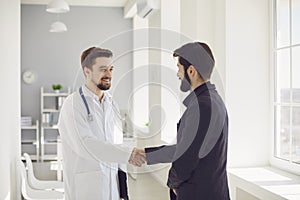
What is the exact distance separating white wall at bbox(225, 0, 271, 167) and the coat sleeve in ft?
3.96

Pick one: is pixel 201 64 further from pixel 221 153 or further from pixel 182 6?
pixel 182 6

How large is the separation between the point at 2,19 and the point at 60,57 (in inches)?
208

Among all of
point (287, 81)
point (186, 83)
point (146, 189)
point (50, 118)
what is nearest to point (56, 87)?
point (50, 118)

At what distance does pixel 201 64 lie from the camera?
2.15 meters

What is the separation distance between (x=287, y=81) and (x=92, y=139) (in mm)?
1581

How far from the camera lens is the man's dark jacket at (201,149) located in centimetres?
204

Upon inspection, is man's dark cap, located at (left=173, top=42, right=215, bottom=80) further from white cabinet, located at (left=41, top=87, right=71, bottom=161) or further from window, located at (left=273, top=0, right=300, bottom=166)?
white cabinet, located at (left=41, top=87, right=71, bottom=161)

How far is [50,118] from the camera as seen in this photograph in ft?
28.3

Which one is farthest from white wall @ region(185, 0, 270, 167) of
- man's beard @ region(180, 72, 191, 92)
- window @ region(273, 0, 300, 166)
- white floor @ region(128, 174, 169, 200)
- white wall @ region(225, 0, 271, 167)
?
white floor @ region(128, 174, 169, 200)

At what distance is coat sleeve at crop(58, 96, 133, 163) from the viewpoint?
2455 millimetres

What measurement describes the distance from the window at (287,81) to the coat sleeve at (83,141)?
128 centimetres

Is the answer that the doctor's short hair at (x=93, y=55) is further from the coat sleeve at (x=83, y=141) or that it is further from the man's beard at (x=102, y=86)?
the coat sleeve at (x=83, y=141)

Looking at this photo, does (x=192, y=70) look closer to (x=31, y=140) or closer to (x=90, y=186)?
(x=90, y=186)

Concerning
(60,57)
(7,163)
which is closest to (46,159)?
(60,57)
